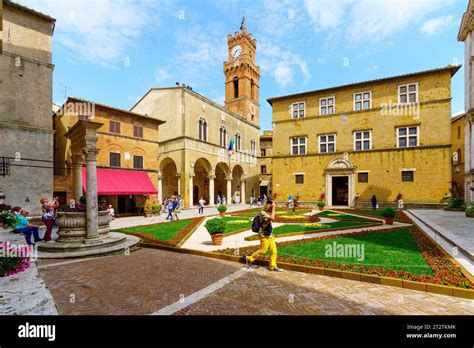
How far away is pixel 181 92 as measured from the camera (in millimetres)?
29797

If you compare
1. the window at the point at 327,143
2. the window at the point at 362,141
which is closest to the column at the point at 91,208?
the window at the point at 327,143

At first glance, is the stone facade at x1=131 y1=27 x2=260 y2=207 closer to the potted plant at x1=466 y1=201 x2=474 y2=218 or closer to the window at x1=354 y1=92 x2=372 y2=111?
the window at x1=354 y1=92 x2=372 y2=111

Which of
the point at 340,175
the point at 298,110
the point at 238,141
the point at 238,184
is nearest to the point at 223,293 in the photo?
the point at 340,175

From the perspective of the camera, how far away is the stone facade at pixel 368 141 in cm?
2386

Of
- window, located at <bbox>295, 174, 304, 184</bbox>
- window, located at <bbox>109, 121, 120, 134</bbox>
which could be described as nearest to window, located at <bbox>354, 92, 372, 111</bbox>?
window, located at <bbox>295, 174, 304, 184</bbox>

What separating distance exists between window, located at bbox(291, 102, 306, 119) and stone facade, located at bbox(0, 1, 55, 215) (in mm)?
25344

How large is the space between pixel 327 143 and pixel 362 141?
3.79 m

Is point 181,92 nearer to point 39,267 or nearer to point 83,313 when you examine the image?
point 39,267

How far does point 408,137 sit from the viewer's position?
25.0 metres

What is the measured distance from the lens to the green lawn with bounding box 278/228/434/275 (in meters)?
6.58

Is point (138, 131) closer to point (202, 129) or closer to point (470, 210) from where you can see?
point (202, 129)

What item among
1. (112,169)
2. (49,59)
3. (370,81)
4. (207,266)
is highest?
(370,81)

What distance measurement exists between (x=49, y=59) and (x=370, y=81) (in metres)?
30.9
